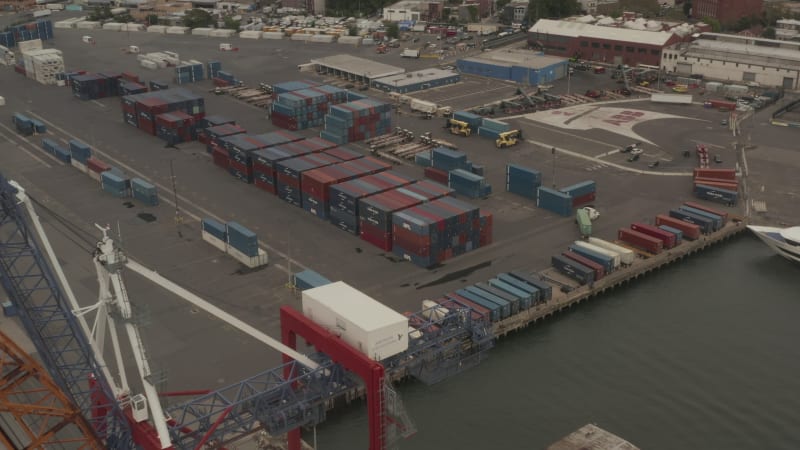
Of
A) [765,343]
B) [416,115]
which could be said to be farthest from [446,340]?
[416,115]

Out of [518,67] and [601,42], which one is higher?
[601,42]

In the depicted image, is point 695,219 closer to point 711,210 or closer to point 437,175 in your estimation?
point 711,210

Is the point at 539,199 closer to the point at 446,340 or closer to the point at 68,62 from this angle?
the point at 446,340

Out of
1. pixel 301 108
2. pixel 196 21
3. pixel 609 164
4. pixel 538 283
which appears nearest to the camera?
pixel 538 283

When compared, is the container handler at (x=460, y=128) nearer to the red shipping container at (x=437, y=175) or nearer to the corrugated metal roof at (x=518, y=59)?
the red shipping container at (x=437, y=175)

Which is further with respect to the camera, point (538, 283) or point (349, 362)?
point (538, 283)

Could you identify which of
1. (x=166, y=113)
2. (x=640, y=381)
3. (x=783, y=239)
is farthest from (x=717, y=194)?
(x=166, y=113)

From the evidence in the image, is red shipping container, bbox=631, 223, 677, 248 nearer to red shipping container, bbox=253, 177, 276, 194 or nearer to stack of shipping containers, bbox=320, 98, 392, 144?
red shipping container, bbox=253, 177, 276, 194

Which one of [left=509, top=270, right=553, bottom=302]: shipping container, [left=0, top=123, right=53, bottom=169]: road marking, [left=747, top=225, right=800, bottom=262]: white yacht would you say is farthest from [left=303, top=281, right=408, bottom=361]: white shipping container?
[left=0, top=123, right=53, bottom=169]: road marking
